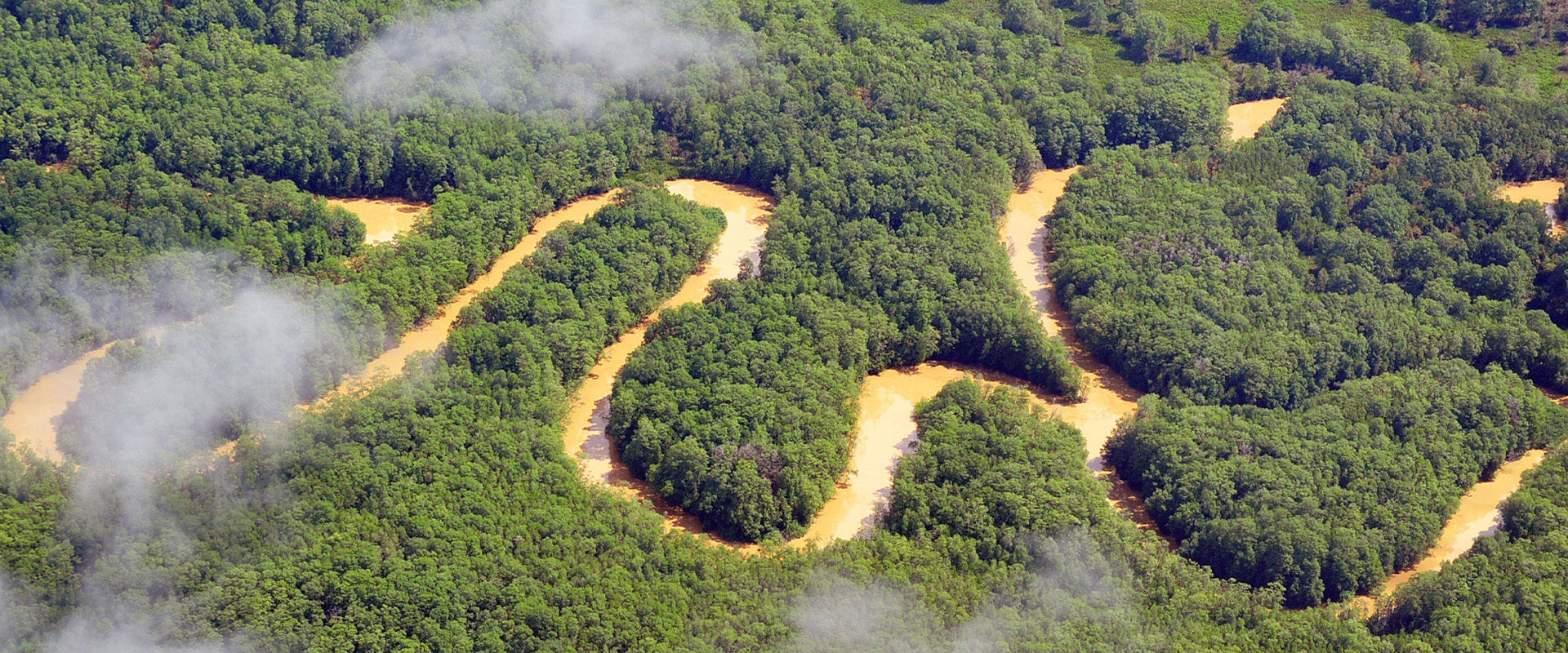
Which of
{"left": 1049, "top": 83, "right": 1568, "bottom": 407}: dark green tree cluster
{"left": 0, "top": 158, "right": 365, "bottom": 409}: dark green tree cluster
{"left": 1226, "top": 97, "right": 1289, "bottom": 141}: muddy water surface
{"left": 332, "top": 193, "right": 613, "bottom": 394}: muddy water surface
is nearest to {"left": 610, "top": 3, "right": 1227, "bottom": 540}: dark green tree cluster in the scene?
{"left": 1226, "top": 97, "right": 1289, "bottom": 141}: muddy water surface

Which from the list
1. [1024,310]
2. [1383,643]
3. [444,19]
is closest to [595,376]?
[1024,310]

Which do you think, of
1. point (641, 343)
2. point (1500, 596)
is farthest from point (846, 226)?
point (1500, 596)

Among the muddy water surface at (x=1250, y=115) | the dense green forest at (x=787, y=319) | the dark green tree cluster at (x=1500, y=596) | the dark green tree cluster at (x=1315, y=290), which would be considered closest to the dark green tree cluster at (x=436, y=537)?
the dense green forest at (x=787, y=319)

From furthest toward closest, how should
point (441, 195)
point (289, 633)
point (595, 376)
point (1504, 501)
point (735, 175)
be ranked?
point (735, 175) < point (441, 195) < point (595, 376) < point (1504, 501) < point (289, 633)

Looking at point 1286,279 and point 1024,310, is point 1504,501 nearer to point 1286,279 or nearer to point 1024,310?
point 1286,279

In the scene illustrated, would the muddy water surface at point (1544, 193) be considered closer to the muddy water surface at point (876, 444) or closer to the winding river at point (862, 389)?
the winding river at point (862, 389)

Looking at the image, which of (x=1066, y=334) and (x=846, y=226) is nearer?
(x=1066, y=334)

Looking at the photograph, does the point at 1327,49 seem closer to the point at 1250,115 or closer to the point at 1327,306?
the point at 1250,115
